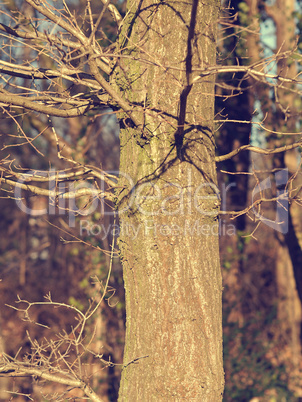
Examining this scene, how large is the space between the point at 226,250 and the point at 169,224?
3932mm

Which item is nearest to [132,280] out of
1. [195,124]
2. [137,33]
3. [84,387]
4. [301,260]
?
[84,387]

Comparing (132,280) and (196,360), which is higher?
(132,280)

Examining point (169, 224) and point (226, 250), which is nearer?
point (169, 224)

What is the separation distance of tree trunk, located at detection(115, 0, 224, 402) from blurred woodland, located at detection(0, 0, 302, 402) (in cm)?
97

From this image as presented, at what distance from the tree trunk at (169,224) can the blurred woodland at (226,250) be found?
966mm

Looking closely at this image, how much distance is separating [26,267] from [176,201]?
7.97 m

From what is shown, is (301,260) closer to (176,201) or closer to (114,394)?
(114,394)

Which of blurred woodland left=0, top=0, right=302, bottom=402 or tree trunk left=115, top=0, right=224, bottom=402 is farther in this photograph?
blurred woodland left=0, top=0, right=302, bottom=402

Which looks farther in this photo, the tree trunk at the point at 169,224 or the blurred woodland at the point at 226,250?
the blurred woodland at the point at 226,250

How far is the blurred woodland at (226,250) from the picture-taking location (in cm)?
541

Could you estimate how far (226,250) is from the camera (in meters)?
6.34

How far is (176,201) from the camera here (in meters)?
2.60

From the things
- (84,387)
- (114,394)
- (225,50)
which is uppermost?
(225,50)

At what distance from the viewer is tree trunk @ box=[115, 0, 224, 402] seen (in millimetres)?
2531
